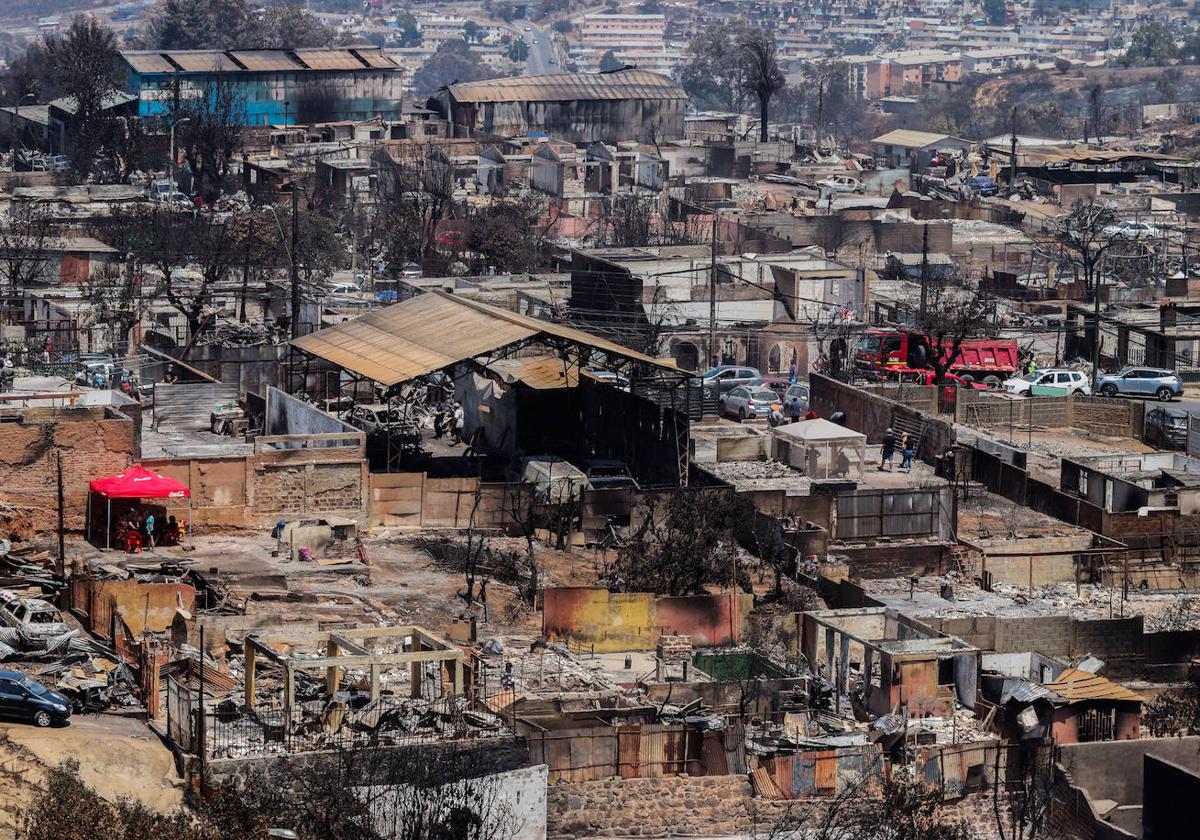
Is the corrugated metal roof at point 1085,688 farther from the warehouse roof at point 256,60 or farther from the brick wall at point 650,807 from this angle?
the warehouse roof at point 256,60

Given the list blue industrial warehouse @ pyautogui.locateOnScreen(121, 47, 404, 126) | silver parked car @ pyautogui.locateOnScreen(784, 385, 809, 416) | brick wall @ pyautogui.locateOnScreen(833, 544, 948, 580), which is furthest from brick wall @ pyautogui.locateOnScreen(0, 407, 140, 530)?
blue industrial warehouse @ pyautogui.locateOnScreen(121, 47, 404, 126)

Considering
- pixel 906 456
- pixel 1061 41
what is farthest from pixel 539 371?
pixel 1061 41

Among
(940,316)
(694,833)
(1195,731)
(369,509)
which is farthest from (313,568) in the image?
(940,316)

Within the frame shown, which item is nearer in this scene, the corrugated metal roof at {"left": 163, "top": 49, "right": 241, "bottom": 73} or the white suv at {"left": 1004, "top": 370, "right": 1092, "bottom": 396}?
the white suv at {"left": 1004, "top": 370, "right": 1092, "bottom": 396}

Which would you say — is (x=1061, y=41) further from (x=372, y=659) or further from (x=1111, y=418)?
(x=372, y=659)

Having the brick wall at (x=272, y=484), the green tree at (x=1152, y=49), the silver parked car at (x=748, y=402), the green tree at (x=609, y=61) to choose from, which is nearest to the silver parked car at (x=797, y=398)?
the silver parked car at (x=748, y=402)

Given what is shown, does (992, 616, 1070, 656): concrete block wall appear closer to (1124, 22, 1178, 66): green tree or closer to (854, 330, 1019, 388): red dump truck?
(854, 330, 1019, 388): red dump truck
